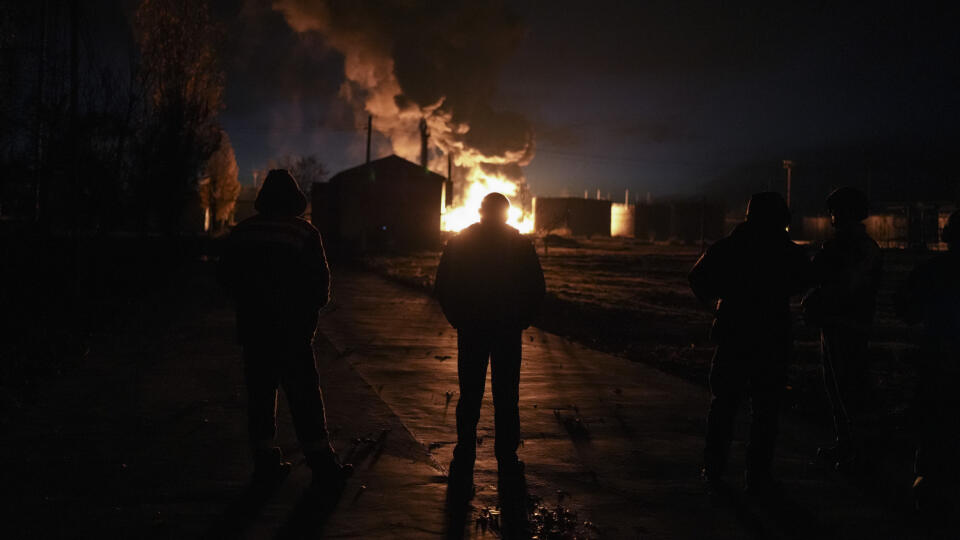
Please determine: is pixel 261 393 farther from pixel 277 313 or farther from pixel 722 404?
pixel 722 404

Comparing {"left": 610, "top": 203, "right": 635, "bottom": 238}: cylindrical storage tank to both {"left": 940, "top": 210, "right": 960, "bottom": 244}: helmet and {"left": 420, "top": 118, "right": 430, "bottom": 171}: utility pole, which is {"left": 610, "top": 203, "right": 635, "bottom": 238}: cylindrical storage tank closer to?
{"left": 420, "top": 118, "right": 430, "bottom": 171}: utility pole

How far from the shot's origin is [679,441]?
5.78 meters

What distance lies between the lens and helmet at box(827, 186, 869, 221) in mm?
4965

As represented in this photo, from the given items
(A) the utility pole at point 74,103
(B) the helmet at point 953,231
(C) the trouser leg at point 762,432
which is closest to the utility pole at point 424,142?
(A) the utility pole at point 74,103

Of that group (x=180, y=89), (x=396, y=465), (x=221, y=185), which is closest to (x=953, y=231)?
(x=396, y=465)

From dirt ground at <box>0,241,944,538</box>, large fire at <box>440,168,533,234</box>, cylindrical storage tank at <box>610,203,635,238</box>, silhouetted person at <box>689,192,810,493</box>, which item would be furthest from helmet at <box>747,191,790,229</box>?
cylindrical storage tank at <box>610,203,635,238</box>

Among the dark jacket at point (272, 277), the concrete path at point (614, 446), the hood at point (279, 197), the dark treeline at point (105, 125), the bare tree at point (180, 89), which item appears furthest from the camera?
the bare tree at point (180, 89)

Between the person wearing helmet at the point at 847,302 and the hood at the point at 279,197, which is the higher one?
the hood at the point at 279,197

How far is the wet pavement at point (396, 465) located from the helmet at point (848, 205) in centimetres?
178

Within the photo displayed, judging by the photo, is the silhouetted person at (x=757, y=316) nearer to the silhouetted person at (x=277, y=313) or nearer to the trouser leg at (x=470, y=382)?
the trouser leg at (x=470, y=382)

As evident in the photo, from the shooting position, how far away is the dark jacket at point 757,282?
4500 mm

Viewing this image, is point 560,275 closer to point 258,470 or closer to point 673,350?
point 673,350

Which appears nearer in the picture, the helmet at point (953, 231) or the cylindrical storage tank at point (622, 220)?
the helmet at point (953, 231)

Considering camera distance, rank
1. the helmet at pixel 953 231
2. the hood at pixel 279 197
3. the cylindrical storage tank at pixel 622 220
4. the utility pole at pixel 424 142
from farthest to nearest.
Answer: the cylindrical storage tank at pixel 622 220
the utility pole at pixel 424 142
the hood at pixel 279 197
the helmet at pixel 953 231
